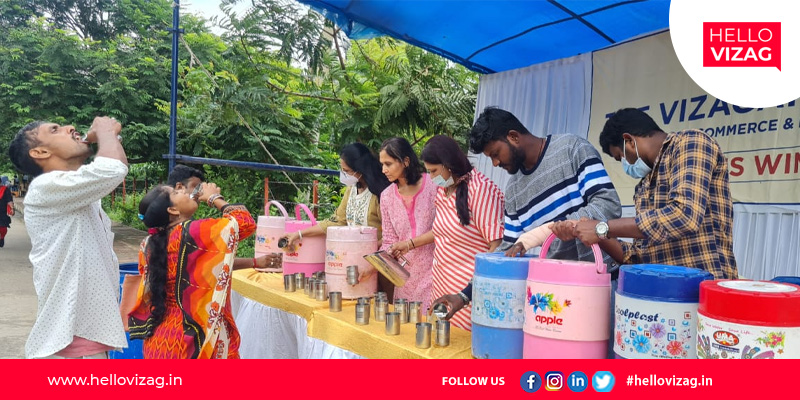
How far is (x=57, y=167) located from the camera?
74.6 inches

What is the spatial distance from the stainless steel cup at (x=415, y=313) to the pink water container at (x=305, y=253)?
0.98 meters

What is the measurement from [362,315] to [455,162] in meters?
0.74

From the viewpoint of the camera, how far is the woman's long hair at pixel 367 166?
3.15 meters
